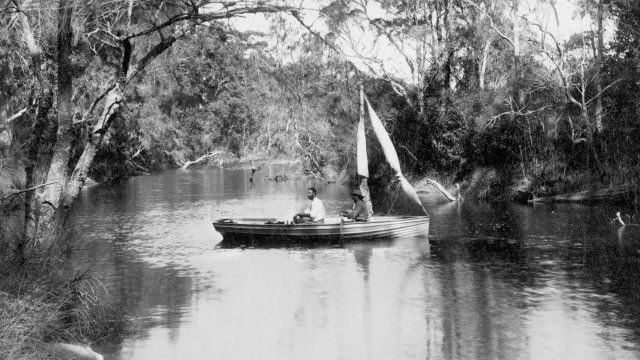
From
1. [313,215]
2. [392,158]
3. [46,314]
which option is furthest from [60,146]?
[392,158]

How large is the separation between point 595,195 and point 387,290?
18.7 m

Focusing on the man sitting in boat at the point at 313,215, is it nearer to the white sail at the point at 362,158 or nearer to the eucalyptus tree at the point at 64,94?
the white sail at the point at 362,158

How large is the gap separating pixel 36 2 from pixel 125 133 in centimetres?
4825

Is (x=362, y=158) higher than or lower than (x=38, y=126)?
higher

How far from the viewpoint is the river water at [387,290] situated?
38.6 ft

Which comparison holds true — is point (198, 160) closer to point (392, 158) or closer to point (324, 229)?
point (392, 158)

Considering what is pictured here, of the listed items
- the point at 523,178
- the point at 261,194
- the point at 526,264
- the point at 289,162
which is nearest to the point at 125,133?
the point at 289,162

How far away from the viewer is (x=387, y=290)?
53.9ft

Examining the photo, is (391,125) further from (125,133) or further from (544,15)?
(125,133)

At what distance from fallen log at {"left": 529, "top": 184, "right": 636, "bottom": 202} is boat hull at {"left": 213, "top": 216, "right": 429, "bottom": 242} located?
11.8 m

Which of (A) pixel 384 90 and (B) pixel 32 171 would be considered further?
(A) pixel 384 90

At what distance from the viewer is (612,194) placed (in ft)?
101

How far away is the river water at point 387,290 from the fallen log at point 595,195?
5.24 feet

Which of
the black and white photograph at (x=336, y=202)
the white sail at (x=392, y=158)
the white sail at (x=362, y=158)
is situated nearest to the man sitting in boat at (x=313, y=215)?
the black and white photograph at (x=336, y=202)
